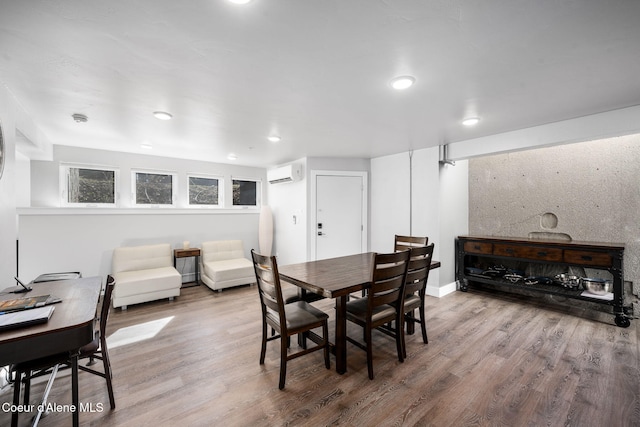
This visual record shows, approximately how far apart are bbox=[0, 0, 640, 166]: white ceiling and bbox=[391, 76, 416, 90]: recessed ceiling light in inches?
2.1

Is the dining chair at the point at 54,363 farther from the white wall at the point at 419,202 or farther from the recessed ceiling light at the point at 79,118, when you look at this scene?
the white wall at the point at 419,202

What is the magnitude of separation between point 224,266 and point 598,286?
509cm

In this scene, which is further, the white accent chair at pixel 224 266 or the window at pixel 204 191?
the window at pixel 204 191

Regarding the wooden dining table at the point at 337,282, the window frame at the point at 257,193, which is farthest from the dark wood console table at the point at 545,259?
the window frame at the point at 257,193

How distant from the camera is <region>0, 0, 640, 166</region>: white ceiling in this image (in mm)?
1304

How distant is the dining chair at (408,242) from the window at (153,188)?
4.12m

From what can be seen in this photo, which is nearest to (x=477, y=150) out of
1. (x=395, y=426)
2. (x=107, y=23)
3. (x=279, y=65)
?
(x=279, y=65)

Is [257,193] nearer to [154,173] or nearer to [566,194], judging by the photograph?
[154,173]

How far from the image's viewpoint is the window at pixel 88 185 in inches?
160

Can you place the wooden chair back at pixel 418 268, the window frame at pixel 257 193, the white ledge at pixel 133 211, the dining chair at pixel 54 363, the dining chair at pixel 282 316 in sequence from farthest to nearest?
1. the window frame at pixel 257 193
2. the white ledge at pixel 133 211
3. the wooden chair back at pixel 418 268
4. the dining chair at pixel 282 316
5. the dining chair at pixel 54 363

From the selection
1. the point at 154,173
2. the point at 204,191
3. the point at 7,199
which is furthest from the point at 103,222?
the point at 7,199

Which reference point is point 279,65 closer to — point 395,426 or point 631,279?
point 395,426

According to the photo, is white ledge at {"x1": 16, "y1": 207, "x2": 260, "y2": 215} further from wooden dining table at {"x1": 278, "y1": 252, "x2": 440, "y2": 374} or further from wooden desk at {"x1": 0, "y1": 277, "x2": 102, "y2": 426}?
wooden dining table at {"x1": 278, "y1": 252, "x2": 440, "y2": 374}

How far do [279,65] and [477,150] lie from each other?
3.03 meters
